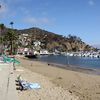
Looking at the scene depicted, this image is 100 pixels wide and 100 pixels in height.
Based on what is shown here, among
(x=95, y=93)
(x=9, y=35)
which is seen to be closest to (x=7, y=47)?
(x=9, y=35)

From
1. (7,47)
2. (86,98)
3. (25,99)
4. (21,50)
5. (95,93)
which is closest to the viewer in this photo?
(25,99)

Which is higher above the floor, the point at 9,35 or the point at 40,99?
the point at 9,35

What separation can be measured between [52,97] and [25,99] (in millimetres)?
1703

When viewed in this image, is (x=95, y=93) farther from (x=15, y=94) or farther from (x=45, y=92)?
(x=15, y=94)

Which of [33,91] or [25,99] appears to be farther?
[33,91]

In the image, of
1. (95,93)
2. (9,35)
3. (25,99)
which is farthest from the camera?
(9,35)

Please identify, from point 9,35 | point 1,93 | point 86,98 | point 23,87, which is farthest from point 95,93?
point 9,35

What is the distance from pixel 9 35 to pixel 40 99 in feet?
352

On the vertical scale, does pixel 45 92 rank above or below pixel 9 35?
below

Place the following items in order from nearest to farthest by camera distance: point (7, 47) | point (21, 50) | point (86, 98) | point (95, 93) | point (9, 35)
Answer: point (86, 98), point (95, 93), point (9, 35), point (7, 47), point (21, 50)

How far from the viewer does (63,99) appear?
1647cm

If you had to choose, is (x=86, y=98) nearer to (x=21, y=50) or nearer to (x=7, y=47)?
(x=7, y=47)

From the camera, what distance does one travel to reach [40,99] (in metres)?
16.5

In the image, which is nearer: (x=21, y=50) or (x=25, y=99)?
(x=25, y=99)
